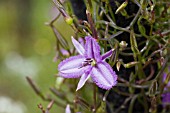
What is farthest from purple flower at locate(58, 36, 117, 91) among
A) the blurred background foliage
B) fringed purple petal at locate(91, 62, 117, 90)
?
the blurred background foliage

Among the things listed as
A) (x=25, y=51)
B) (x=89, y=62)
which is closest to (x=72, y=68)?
(x=89, y=62)

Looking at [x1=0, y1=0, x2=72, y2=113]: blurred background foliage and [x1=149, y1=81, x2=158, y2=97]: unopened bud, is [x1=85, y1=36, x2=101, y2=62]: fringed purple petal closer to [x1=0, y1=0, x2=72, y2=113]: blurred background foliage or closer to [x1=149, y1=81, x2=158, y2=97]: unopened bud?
[x1=149, y1=81, x2=158, y2=97]: unopened bud

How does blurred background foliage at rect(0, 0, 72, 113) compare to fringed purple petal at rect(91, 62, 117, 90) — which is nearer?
fringed purple petal at rect(91, 62, 117, 90)

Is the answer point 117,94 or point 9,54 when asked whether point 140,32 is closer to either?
point 117,94

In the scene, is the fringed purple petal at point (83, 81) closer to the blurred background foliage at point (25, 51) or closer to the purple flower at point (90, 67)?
the purple flower at point (90, 67)

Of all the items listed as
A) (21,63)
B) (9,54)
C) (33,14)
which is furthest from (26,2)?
(21,63)

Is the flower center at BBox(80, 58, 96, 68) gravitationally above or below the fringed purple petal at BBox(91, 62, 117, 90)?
above

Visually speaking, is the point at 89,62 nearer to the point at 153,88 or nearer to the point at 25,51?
the point at 153,88
